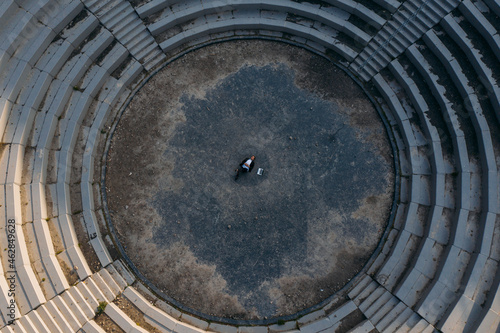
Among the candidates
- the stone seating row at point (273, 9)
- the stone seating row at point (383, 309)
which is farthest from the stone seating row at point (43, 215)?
the stone seating row at point (383, 309)

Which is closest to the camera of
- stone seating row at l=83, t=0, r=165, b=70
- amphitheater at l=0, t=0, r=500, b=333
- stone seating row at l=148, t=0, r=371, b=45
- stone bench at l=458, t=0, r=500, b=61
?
amphitheater at l=0, t=0, r=500, b=333

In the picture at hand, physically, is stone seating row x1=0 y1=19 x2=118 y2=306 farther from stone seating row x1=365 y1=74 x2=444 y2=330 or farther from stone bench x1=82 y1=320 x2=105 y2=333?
stone seating row x1=365 y1=74 x2=444 y2=330

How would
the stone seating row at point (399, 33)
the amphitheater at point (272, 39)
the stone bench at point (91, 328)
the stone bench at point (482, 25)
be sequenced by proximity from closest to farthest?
the stone bench at point (91, 328) < the amphitheater at point (272, 39) < the stone bench at point (482, 25) < the stone seating row at point (399, 33)

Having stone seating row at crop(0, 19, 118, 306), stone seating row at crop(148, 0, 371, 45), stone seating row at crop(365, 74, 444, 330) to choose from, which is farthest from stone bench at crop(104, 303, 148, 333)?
stone seating row at crop(148, 0, 371, 45)

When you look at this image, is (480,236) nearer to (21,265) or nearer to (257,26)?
(257,26)

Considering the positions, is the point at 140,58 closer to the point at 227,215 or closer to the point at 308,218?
the point at 227,215

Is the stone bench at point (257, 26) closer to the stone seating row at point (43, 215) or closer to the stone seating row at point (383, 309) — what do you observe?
the stone seating row at point (43, 215)
